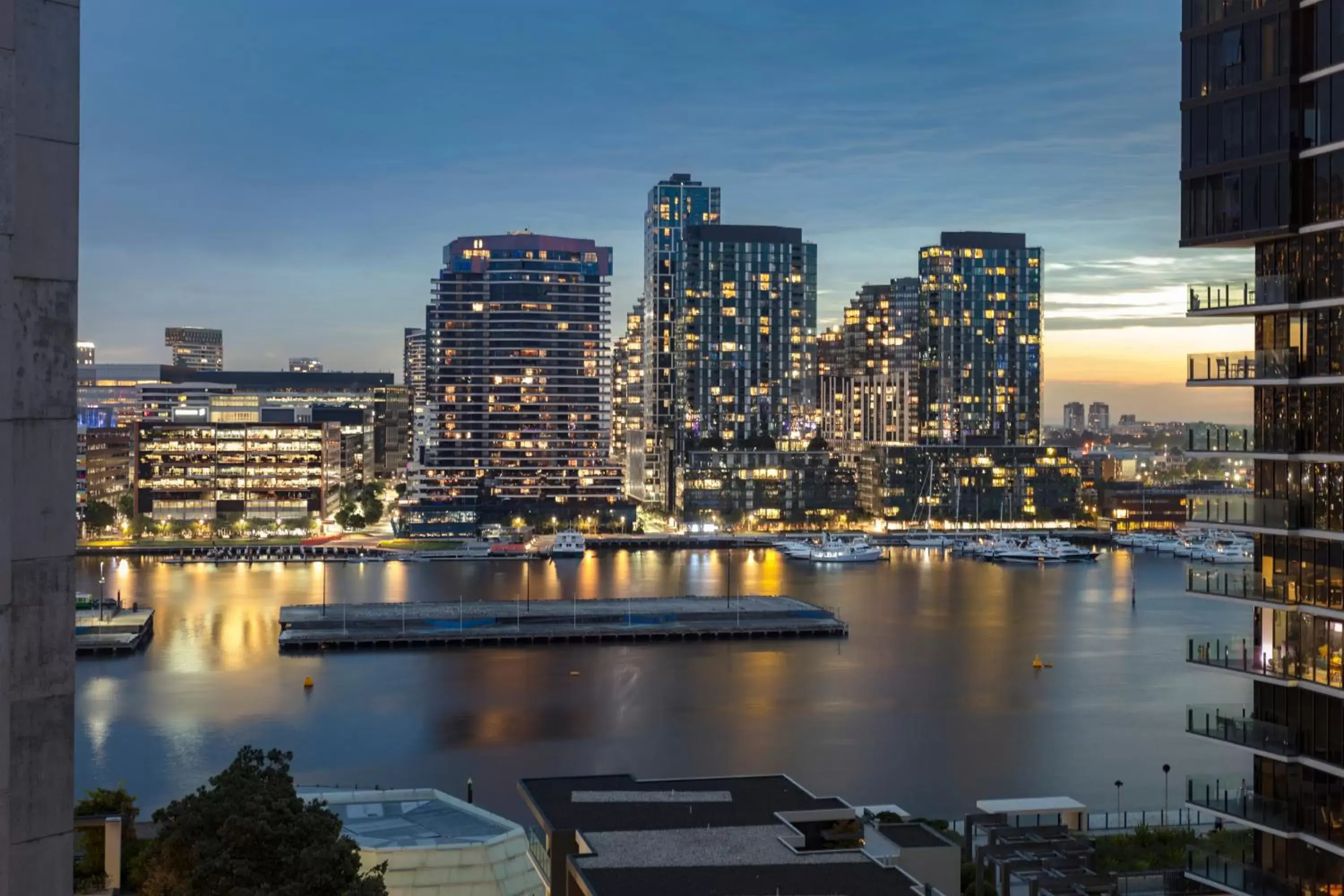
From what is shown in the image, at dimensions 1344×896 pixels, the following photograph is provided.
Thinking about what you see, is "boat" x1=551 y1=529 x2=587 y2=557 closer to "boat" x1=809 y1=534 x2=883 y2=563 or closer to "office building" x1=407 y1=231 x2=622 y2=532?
"boat" x1=809 y1=534 x2=883 y2=563

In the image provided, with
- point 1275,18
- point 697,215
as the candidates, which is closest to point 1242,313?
point 1275,18

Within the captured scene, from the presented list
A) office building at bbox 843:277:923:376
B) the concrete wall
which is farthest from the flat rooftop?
office building at bbox 843:277:923:376

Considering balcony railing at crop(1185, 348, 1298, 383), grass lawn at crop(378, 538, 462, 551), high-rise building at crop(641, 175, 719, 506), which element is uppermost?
high-rise building at crop(641, 175, 719, 506)

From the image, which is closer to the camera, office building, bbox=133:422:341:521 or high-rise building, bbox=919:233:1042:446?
office building, bbox=133:422:341:521

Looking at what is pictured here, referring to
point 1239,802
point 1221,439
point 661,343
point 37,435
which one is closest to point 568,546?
point 661,343

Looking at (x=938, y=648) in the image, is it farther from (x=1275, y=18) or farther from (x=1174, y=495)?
(x=1174, y=495)

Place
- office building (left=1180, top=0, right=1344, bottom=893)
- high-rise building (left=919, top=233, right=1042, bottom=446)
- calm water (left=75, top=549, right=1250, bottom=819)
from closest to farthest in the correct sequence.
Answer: office building (left=1180, top=0, right=1344, bottom=893)
calm water (left=75, top=549, right=1250, bottom=819)
high-rise building (left=919, top=233, right=1042, bottom=446)

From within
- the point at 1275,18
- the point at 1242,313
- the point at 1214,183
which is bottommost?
the point at 1242,313
